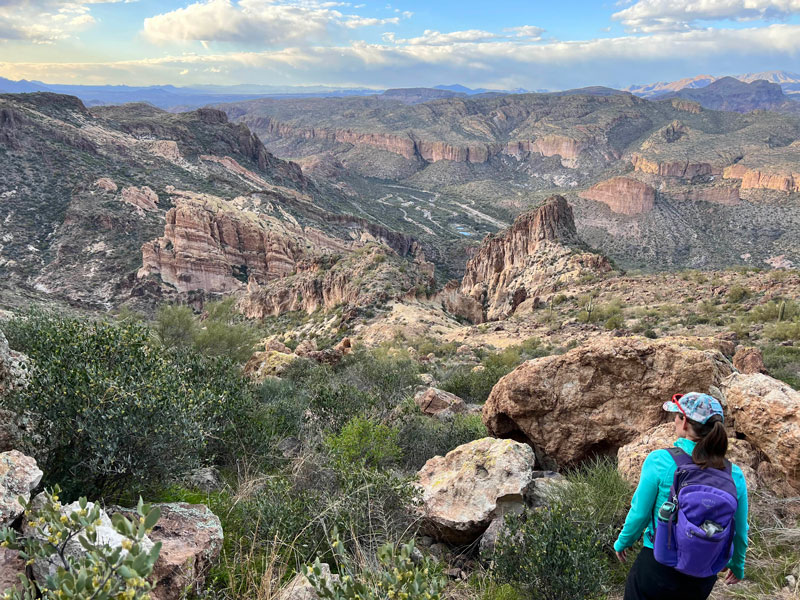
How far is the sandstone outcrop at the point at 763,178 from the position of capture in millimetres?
81438

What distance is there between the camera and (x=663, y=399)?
242 inches

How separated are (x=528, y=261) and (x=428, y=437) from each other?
3311cm

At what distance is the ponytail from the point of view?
2.92 metres

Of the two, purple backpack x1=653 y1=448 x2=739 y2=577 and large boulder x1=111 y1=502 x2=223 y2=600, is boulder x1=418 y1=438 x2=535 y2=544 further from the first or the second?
purple backpack x1=653 y1=448 x2=739 y2=577

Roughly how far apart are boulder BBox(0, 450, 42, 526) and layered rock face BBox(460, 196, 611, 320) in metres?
30.6

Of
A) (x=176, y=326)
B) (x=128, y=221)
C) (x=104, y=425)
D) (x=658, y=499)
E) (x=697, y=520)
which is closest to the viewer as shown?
(x=697, y=520)

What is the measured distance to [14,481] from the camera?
3166mm

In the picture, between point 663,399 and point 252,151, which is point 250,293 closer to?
point 663,399

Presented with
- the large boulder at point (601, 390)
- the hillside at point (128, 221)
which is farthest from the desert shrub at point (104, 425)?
the hillside at point (128, 221)

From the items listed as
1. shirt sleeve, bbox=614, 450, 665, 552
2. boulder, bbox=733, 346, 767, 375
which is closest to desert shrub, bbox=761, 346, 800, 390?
boulder, bbox=733, 346, 767, 375

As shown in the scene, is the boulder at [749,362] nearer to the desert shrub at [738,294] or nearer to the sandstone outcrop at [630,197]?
the desert shrub at [738,294]

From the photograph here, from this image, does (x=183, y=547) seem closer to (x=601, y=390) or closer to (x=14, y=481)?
(x=14, y=481)

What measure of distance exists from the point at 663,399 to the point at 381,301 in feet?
70.0

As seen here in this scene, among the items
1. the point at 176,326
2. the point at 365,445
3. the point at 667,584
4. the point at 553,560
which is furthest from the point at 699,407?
the point at 176,326
